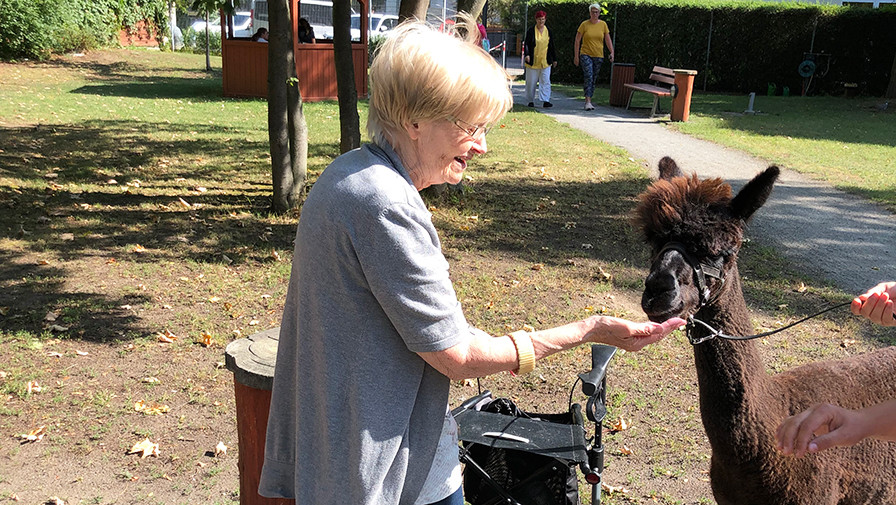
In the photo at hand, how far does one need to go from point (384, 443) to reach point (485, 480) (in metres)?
1.50

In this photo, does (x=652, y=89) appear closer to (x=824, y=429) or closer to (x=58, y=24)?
(x=824, y=429)

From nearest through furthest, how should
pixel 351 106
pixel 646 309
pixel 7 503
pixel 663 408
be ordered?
1. pixel 646 309
2. pixel 7 503
3. pixel 663 408
4. pixel 351 106

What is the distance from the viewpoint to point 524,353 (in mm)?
1972

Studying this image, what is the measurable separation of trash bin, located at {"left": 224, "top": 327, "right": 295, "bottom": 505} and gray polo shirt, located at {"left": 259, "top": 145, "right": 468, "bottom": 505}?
2.80ft

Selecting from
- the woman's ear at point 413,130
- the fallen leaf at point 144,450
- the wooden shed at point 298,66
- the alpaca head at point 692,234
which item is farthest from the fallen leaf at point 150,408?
the wooden shed at point 298,66

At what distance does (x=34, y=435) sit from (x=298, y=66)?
1532 cm

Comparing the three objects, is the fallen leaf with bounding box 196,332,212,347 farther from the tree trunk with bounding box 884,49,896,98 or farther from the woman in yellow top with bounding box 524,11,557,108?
the tree trunk with bounding box 884,49,896,98

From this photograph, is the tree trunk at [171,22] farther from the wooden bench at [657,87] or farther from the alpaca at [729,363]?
the alpaca at [729,363]

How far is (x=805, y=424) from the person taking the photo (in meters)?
1.96

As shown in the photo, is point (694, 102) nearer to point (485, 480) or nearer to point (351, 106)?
point (351, 106)

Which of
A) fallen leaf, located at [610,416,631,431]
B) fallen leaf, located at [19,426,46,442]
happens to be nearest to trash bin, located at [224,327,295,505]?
fallen leaf, located at [19,426,46,442]

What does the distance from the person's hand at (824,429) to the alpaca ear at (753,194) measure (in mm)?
1054

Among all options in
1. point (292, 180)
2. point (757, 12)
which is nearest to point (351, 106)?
point (292, 180)

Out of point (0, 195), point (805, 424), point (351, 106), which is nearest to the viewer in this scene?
point (805, 424)
